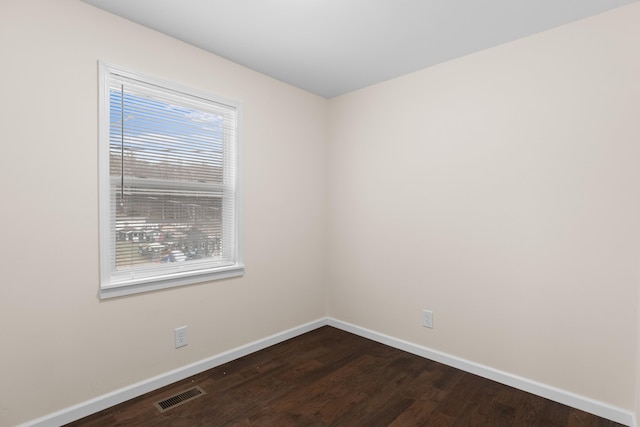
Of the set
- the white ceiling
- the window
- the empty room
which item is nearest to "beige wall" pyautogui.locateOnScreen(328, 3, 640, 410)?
the empty room

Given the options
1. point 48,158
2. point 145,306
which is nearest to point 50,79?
point 48,158

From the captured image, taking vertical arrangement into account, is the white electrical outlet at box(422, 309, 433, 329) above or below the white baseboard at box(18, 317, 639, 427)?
above

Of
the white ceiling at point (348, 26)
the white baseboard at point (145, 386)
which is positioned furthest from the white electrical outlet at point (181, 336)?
the white ceiling at point (348, 26)

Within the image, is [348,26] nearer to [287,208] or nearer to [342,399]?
[287,208]

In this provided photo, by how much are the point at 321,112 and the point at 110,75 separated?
195cm

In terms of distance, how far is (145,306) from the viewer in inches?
87.0

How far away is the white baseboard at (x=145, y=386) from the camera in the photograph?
6.11 feet

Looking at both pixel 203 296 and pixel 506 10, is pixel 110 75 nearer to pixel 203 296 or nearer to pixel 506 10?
pixel 203 296

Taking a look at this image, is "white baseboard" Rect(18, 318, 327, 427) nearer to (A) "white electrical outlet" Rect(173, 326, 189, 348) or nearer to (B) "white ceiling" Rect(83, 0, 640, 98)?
(A) "white electrical outlet" Rect(173, 326, 189, 348)

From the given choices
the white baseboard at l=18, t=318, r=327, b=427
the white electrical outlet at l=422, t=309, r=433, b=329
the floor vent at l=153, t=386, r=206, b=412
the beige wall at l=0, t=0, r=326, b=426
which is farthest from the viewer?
the white electrical outlet at l=422, t=309, r=433, b=329

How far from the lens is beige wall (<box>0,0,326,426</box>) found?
173cm

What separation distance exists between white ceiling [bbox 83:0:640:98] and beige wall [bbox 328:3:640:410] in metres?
0.19

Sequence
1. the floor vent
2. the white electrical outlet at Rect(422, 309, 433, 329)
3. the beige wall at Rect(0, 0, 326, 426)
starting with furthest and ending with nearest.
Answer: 1. the white electrical outlet at Rect(422, 309, 433, 329)
2. the floor vent
3. the beige wall at Rect(0, 0, 326, 426)

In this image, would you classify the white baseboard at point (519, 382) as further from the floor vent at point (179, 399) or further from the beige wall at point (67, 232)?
the floor vent at point (179, 399)
